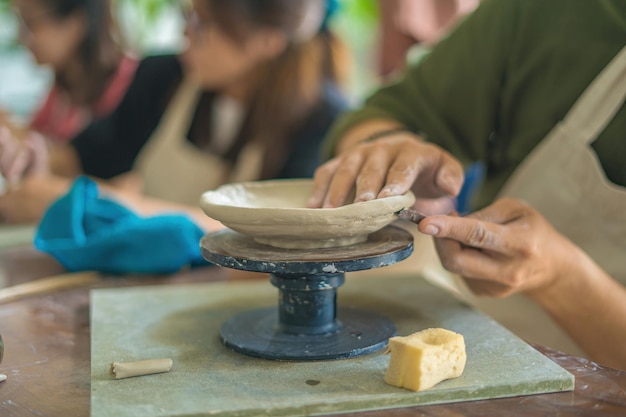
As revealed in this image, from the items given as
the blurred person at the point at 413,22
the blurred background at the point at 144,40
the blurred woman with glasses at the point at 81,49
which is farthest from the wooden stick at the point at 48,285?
the blurred background at the point at 144,40

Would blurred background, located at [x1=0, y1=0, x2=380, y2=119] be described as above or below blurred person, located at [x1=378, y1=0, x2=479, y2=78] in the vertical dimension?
below

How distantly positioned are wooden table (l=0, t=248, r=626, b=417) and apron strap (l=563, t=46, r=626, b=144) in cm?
40

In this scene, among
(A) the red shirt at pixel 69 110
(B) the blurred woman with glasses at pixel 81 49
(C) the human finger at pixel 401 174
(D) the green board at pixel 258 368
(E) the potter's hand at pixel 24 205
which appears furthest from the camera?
(A) the red shirt at pixel 69 110

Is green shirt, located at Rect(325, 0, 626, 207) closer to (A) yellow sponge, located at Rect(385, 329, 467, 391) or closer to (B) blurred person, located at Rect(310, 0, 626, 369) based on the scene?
(B) blurred person, located at Rect(310, 0, 626, 369)

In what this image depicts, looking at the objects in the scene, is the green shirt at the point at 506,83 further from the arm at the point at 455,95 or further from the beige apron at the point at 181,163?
the beige apron at the point at 181,163

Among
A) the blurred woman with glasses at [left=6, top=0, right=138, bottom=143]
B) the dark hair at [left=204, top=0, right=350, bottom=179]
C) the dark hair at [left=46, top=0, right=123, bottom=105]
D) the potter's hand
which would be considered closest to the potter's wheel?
the potter's hand

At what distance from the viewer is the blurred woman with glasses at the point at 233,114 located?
1.88 m

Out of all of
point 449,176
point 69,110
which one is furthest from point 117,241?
point 69,110

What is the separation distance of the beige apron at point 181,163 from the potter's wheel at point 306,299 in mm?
1164

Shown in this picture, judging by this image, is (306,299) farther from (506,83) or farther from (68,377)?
(506,83)

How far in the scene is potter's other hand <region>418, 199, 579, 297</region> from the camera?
2.83 feet

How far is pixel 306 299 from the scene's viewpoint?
2.88 ft

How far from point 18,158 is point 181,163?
0.48m

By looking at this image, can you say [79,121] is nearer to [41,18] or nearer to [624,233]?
[41,18]
